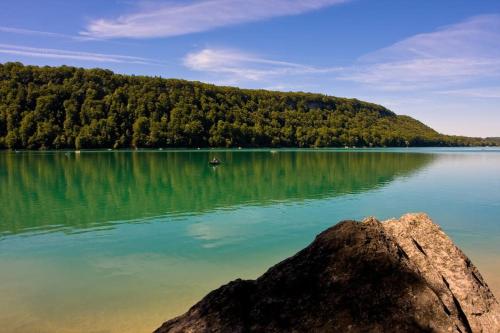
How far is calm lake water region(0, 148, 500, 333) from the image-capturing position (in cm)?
1247

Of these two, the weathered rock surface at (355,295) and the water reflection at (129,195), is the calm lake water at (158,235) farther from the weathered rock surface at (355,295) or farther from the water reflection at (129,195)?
the weathered rock surface at (355,295)

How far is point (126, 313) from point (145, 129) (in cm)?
17733

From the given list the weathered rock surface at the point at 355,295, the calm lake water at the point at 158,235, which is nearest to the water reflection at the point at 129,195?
the calm lake water at the point at 158,235

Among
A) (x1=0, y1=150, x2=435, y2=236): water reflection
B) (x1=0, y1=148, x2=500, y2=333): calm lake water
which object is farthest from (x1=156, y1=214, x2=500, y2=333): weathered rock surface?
(x1=0, y1=150, x2=435, y2=236): water reflection

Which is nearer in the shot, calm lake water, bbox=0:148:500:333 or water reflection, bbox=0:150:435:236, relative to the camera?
calm lake water, bbox=0:148:500:333

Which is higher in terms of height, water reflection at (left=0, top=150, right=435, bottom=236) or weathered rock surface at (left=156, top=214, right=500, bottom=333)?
weathered rock surface at (left=156, top=214, right=500, bottom=333)

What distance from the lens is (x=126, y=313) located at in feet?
38.2

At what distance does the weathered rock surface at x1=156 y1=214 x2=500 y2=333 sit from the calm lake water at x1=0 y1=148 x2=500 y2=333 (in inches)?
269

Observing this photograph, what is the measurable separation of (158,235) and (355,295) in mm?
18923

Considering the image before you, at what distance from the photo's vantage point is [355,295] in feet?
14.5

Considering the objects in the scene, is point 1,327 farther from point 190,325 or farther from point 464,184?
point 464,184

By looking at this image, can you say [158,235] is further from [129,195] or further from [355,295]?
[355,295]

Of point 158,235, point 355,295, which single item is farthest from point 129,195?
point 355,295

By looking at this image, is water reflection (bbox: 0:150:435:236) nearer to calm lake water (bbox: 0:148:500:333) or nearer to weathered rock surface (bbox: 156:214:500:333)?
calm lake water (bbox: 0:148:500:333)
